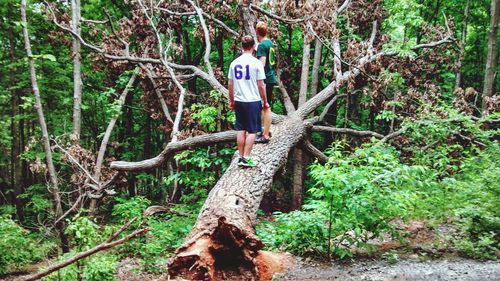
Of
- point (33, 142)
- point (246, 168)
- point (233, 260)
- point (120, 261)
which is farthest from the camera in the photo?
point (33, 142)

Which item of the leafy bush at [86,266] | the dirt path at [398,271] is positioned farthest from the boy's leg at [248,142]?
the leafy bush at [86,266]

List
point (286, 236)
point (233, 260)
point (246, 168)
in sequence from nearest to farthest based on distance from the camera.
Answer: point (233, 260) → point (286, 236) → point (246, 168)

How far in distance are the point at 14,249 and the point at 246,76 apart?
273 inches

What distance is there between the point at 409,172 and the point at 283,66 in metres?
9.69

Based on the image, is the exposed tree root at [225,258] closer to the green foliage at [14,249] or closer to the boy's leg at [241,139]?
the boy's leg at [241,139]

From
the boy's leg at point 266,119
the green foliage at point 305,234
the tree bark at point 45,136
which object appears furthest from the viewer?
the tree bark at point 45,136

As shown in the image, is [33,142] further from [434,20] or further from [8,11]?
[434,20]

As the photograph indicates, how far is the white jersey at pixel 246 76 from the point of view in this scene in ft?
18.8

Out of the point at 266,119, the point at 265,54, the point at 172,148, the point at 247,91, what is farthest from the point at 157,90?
the point at 247,91

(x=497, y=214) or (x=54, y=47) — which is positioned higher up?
(x=54, y=47)

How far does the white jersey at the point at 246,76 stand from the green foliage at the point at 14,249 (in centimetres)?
637

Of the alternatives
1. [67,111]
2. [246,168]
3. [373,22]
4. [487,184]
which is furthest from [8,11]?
[487,184]

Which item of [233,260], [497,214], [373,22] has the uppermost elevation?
[373,22]

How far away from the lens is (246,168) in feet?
20.3
